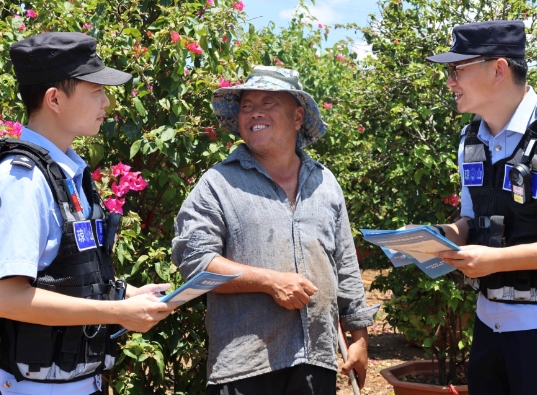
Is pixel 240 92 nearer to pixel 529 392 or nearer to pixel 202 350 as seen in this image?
pixel 202 350

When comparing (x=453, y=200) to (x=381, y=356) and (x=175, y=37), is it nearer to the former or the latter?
(x=175, y=37)

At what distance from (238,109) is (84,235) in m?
1.37

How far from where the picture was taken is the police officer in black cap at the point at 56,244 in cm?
212

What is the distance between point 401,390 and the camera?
4.98 meters

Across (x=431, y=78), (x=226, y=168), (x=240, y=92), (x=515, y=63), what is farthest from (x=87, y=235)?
(x=431, y=78)

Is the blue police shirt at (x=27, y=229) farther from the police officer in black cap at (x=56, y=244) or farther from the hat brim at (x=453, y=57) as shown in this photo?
the hat brim at (x=453, y=57)

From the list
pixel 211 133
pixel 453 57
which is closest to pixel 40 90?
pixel 211 133

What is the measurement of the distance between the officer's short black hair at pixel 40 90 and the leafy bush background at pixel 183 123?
1156mm

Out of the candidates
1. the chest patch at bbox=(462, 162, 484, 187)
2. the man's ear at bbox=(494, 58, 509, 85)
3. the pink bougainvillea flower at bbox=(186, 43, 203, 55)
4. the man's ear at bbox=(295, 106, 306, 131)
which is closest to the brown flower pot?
the chest patch at bbox=(462, 162, 484, 187)

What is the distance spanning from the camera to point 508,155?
2986 mm

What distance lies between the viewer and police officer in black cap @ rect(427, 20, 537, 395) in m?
2.84

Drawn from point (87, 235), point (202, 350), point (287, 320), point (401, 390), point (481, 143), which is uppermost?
point (481, 143)

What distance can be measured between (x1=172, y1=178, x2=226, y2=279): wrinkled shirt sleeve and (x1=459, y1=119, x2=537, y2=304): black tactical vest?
3.60 feet

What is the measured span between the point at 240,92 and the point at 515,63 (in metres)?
1.23
